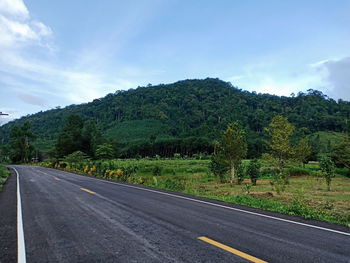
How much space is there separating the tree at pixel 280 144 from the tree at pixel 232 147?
10.8 meters

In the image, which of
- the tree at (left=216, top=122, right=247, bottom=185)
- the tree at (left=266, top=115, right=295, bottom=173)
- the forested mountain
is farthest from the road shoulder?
the forested mountain

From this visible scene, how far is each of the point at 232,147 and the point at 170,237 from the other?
64.4 feet

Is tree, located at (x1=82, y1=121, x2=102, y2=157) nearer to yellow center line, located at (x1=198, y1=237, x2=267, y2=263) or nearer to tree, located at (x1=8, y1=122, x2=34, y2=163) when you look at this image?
tree, located at (x1=8, y1=122, x2=34, y2=163)

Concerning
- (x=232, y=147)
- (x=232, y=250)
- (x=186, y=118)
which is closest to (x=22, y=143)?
(x=232, y=147)

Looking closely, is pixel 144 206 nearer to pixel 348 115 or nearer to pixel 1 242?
pixel 1 242

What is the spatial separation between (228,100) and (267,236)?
7462 inches

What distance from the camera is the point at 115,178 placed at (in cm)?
2391

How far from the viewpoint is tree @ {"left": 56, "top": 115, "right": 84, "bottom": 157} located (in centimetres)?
6619

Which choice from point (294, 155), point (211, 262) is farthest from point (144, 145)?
point (211, 262)

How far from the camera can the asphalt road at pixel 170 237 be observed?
4.31 m

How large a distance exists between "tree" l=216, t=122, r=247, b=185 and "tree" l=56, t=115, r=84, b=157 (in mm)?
51739

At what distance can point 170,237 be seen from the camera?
531cm

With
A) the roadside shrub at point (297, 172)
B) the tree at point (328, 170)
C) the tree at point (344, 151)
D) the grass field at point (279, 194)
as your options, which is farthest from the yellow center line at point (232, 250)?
the tree at point (344, 151)

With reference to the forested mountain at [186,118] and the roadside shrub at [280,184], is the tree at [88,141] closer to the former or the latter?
the forested mountain at [186,118]
